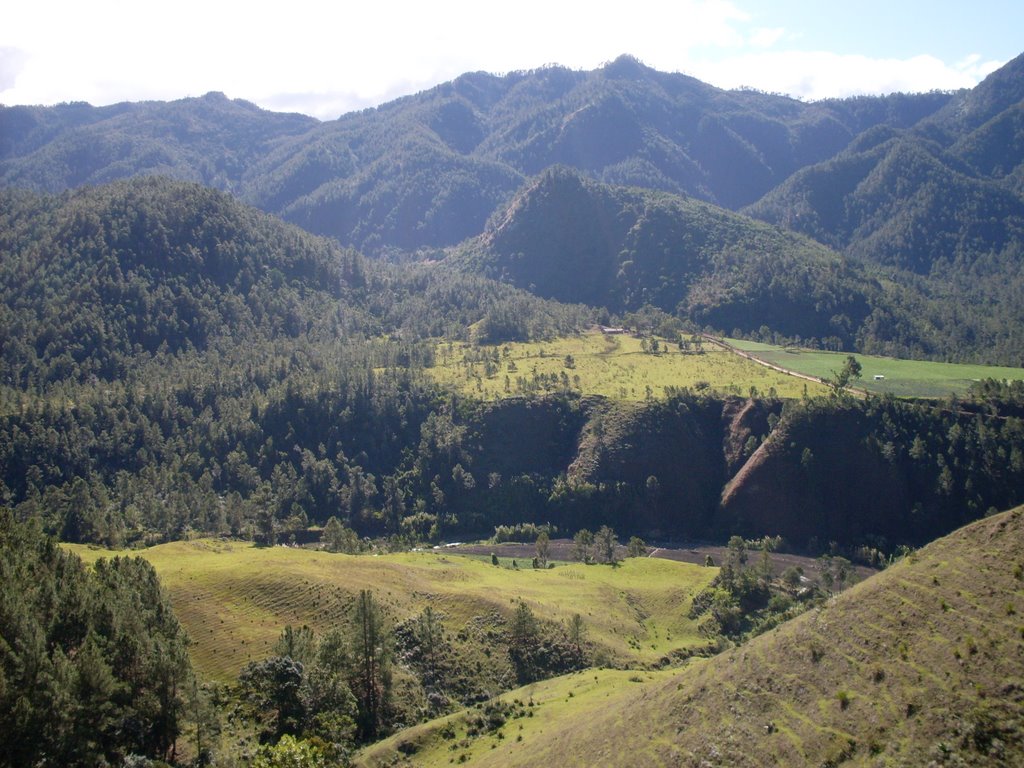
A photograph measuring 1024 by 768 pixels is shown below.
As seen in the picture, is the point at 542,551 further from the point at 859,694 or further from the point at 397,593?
the point at 859,694

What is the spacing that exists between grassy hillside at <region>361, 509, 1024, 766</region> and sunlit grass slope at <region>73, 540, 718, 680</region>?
28.4 meters

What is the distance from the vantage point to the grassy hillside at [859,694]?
58.0 meters

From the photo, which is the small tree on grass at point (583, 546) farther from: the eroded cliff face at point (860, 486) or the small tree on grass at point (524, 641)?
the small tree on grass at point (524, 641)

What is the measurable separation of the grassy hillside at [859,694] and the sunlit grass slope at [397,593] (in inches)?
1118

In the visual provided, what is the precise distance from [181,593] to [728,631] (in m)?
81.7

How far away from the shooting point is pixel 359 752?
82.3 metres

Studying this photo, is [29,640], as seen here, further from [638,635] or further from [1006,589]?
[638,635]

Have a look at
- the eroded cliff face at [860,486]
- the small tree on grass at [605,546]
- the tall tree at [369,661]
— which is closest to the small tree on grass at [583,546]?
the small tree on grass at [605,546]

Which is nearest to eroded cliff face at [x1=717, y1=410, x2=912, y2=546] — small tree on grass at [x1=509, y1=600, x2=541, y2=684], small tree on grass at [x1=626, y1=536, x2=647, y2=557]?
small tree on grass at [x1=626, y1=536, x2=647, y2=557]

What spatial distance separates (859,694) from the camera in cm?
6331

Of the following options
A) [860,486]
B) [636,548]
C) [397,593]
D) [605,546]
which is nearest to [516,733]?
[397,593]

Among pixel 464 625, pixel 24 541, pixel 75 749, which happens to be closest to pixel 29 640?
pixel 75 749

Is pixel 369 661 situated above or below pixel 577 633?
Answer: above

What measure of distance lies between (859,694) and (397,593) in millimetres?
70081
